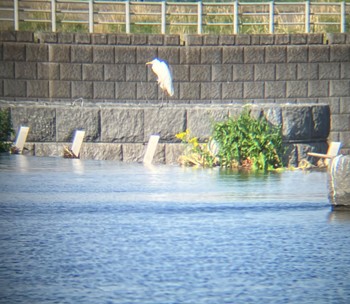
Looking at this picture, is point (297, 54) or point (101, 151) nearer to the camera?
point (101, 151)

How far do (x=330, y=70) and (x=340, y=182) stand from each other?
21076 millimetres

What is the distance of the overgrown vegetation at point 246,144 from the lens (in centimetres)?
1581

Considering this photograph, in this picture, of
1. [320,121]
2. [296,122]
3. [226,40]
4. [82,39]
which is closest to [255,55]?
[226,40]

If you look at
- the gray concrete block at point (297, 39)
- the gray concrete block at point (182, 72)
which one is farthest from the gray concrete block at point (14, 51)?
the gray concrete block at point (297, 39)

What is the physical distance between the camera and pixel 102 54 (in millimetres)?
30562

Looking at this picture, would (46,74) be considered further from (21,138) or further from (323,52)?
(21,138)

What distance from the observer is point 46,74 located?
30.4 m

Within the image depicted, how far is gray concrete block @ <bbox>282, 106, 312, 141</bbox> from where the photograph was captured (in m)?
16.8

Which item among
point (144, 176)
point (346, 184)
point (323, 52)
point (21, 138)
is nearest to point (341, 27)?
point (323, 52)

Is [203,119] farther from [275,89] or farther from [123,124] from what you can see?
[275,89]

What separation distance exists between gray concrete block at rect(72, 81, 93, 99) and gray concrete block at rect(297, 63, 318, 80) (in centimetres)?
573

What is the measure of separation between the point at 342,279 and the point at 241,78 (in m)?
24.3

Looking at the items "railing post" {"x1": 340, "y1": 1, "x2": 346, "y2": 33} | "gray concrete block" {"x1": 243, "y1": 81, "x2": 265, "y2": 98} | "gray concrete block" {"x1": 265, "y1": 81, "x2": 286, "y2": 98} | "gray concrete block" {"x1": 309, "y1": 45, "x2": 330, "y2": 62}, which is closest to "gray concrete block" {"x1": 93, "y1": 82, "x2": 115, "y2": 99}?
"gray concrete block" {"x1": 243, "y1": 81, "x2": 265, "y2": 98}

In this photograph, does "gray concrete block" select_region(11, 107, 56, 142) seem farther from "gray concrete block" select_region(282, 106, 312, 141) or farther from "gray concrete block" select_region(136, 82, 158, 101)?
"gray concrete block" select_region(136, 82, 158, 101)
